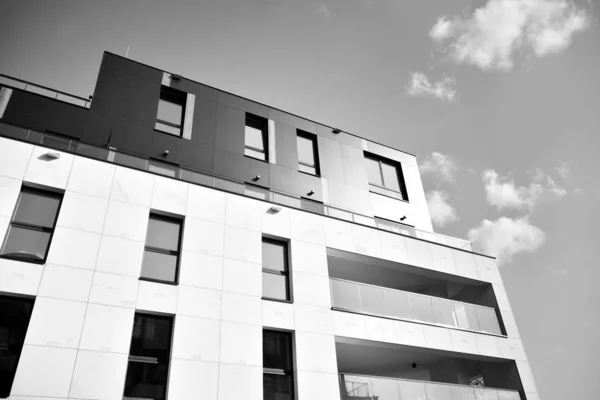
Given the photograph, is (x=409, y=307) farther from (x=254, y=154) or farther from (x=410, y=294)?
(x=254, y=154)

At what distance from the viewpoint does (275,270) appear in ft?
44.0

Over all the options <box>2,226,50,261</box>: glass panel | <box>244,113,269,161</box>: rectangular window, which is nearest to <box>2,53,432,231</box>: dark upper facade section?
<box>244,113,269,161</box>: rectangular window

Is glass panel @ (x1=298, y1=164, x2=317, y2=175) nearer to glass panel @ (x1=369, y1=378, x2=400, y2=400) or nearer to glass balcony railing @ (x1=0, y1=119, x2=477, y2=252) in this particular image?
glass balcony railing @ (x1=0, y1=119, x2=477, y2=252)

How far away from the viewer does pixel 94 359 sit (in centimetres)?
948

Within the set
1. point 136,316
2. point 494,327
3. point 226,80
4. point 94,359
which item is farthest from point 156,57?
point 494,327

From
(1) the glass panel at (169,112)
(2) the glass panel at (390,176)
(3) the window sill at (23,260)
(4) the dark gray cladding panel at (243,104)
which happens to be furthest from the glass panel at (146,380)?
(2) the glass panel at (390,176)

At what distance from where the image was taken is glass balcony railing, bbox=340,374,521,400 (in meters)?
12.4

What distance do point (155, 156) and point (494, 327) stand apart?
14122 mm

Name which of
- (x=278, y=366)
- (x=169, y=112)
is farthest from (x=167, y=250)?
(x=169, y=112)

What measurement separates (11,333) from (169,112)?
978 cm

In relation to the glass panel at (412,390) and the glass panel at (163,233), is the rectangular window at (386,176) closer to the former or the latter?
the glass panel at (412,390)

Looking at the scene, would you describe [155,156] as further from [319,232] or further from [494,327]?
[494,327]

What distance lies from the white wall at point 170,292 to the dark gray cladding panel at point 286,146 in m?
3.79

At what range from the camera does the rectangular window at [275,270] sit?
511 inches
